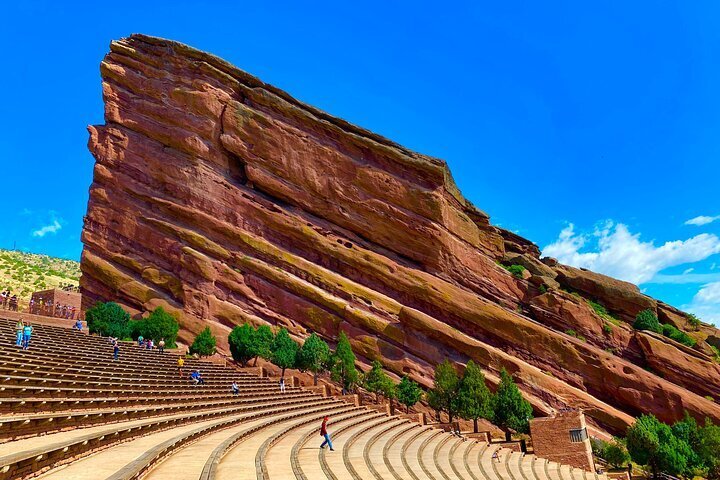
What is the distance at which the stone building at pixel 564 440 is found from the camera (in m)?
29.7

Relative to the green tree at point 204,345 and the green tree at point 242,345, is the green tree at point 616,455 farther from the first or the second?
the green tree at point 204,345

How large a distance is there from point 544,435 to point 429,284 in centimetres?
1897

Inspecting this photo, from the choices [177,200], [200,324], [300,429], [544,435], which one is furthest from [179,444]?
[177,200]

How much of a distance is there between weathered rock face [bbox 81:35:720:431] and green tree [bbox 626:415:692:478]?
501 cm

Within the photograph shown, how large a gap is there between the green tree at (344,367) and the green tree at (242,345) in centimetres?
694

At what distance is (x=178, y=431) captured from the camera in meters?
13.1

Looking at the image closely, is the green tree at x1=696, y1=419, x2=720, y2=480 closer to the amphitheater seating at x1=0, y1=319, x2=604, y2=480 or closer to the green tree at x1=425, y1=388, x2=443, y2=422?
the amphitheater seating at x1=0, y1=319, x2=604, y2=480

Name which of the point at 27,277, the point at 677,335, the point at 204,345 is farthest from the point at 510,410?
the point at 27,277

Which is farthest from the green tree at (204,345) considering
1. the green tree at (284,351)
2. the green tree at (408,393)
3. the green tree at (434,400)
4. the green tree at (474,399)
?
the green tree at (474,399)

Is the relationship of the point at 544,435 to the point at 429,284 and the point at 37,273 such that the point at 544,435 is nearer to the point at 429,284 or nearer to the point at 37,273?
the point at 429,284

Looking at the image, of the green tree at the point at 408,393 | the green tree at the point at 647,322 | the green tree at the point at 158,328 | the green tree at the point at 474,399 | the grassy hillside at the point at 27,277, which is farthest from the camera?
the grassy hillside at the point at 27,277

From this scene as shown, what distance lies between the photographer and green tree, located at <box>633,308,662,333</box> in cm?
5069

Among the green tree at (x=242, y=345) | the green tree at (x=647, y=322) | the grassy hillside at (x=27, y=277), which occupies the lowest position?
the green tree at (x=242, y=345)

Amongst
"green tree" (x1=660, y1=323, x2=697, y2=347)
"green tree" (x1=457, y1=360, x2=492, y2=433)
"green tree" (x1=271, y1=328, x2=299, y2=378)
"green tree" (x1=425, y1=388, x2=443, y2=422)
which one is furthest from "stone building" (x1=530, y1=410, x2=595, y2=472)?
"green tree" (x1=660, y1=323, x2=697, y2=347)
